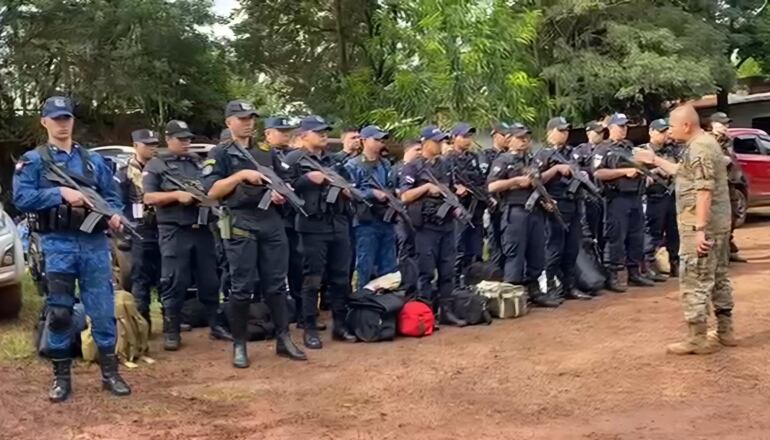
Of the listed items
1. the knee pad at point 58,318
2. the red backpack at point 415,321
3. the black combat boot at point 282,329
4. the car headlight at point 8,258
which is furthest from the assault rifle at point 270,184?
the car headlight at point 8,258

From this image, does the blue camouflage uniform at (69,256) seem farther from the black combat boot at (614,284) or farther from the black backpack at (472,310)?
the black combat boot at (614,284)

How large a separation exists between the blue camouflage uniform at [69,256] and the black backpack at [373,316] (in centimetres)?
238

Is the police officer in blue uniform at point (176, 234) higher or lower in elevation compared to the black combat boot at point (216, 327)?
higher

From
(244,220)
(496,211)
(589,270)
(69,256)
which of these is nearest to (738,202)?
(589,270)

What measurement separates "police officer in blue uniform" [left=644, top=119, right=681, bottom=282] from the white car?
6875 millimetres

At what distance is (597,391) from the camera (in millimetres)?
5980

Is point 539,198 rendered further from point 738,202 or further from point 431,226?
point 738,202

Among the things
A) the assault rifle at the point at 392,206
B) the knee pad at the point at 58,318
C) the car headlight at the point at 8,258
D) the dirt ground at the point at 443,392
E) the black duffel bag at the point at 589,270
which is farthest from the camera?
the black duffel bag at the point at 589,270

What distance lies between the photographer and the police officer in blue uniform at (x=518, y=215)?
8.84 m

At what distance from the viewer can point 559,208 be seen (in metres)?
9.24

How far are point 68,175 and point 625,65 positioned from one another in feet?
56.6

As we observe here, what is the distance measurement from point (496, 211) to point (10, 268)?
5.00 meters

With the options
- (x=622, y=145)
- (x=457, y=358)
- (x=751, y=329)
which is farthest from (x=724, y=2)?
(x=457, y=358)

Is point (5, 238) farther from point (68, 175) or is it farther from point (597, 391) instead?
point (597, 391)
